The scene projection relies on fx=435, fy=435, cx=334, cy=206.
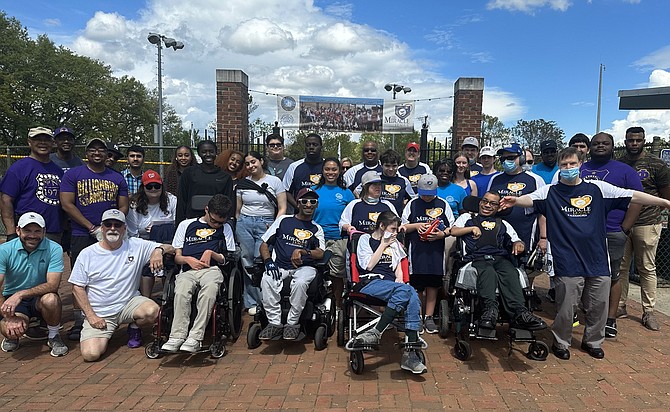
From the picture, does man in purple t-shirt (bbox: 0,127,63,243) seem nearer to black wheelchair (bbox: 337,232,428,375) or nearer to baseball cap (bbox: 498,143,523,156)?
black wheelchair (bbox: 337,232,428,375)

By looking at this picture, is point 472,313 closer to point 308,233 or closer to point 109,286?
point 308,233

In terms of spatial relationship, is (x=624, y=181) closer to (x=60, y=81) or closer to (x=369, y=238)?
(x=369, y=238)

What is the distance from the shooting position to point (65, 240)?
4738mm

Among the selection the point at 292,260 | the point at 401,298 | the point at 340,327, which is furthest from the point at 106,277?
the point at 401,298

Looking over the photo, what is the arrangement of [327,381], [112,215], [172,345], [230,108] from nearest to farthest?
[327,381] < [172,345] < [112,215] < [230,108]

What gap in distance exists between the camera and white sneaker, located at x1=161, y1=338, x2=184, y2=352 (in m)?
3.55

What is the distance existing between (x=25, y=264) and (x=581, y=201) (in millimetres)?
5043

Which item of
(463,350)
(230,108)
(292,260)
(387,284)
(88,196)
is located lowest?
(463,350)

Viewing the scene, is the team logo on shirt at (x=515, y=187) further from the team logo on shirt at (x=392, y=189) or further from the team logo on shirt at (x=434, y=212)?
the team logo on shirt at (x=392, y=189)

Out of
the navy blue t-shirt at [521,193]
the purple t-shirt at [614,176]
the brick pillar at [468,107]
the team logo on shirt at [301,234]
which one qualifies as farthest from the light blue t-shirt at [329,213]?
the brick pillar at [468,107]

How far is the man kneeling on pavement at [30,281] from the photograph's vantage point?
3857 millimetres

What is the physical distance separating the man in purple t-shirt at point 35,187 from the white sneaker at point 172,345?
6.52 ft

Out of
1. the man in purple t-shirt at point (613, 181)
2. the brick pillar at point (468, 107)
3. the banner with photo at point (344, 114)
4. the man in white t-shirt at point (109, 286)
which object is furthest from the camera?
the banner with photo at point (344, 114)

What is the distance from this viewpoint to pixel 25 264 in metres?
3.96
